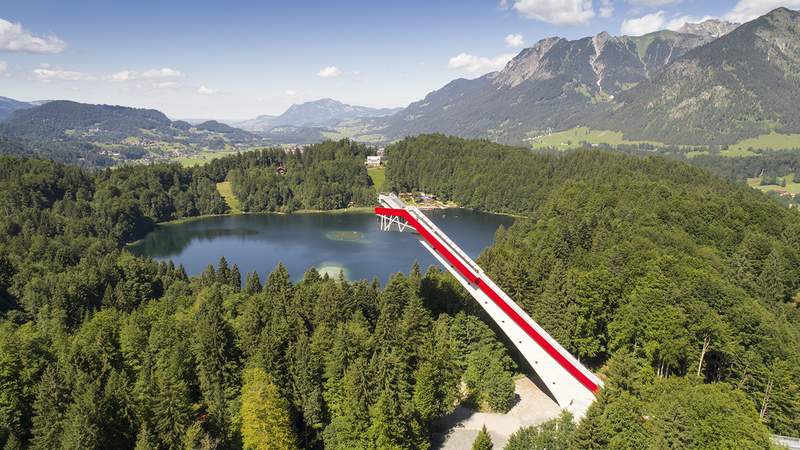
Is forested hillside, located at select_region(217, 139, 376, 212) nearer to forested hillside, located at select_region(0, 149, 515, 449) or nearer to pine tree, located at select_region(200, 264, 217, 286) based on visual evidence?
pine tree, located at select_region(200, 264, 217, 286)

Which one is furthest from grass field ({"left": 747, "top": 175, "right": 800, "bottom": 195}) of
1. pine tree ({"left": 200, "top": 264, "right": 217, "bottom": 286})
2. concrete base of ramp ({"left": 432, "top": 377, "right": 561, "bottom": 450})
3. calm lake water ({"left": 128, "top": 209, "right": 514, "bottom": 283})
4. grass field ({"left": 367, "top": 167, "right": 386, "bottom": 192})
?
pine tree ({"left": 200, "top": 264, "right": 217, "bottom": 286})

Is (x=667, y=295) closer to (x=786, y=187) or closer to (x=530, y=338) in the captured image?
(x=530, y=338)

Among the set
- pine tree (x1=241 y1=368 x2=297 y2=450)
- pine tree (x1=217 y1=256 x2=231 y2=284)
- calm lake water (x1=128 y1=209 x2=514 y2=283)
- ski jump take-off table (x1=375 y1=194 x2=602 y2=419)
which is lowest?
calm lake water (x1=128 y1=209 x2=514 y2=283)

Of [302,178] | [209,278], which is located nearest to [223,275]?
[209,278]

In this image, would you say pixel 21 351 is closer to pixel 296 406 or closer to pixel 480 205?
pixel 296 406

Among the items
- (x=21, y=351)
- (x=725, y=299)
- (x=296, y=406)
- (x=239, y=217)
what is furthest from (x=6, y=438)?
(x=239, y=217)

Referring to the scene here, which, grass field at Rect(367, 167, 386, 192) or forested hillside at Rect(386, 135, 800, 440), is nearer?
forested hillside at Rect(386, 135, 800, 440)

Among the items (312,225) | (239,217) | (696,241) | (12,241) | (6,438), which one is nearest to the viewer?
(6,438)

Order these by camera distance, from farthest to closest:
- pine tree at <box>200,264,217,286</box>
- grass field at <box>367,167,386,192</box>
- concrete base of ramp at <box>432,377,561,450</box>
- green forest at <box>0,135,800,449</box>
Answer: grass field at <box>367,167,386,192</box>, pine tree at <box>200,264,217,286</box>, concrete base of ramp at <box>432,377,561,450</box>, green forest at <box>0,135,800,449</box>
